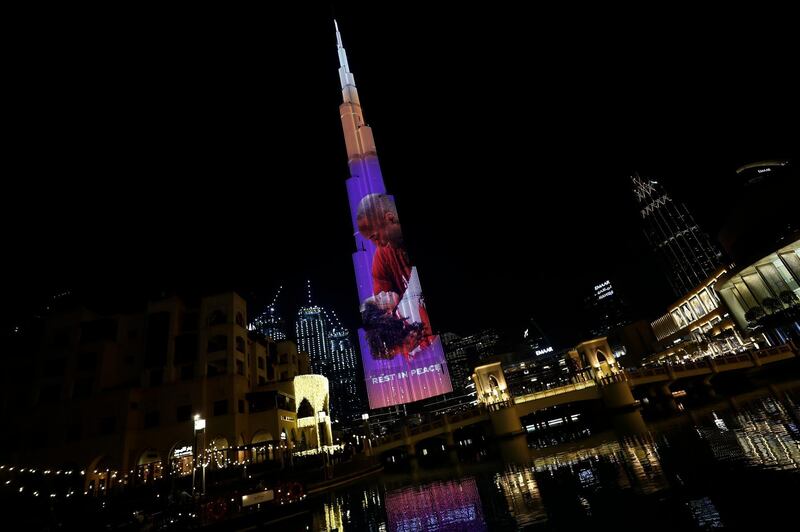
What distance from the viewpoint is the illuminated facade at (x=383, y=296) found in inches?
2542

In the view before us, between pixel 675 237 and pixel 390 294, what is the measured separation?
2401 inches

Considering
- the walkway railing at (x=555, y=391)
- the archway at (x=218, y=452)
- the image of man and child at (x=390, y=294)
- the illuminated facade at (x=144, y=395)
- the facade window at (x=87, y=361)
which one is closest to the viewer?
the archway at (x=218, y=452)

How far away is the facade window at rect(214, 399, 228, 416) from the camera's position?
33906 millimetres

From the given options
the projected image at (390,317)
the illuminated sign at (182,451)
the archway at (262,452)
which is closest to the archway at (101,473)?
the illuminated sign at (182,451)

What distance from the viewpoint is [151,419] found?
33.3m

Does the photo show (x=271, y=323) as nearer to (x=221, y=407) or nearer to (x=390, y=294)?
(x=390, y=294)

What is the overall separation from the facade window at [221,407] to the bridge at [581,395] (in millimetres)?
14702

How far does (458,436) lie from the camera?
7269 centimetres

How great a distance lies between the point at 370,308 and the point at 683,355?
5484 centimetres

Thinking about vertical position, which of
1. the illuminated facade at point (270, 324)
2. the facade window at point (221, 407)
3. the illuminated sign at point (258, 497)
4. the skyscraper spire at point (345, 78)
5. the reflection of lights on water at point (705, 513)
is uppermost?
the skyscraper spire at point (345, 78)

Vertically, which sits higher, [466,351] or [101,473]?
[466,351]

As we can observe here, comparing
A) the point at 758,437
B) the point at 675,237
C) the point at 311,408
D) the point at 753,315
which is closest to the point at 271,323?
the point at 311,408

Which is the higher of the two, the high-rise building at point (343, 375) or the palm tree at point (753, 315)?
the high-rise building at point (343, 375)

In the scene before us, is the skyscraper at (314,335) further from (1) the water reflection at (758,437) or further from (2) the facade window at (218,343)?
(1) the water reflection at (758,437)
